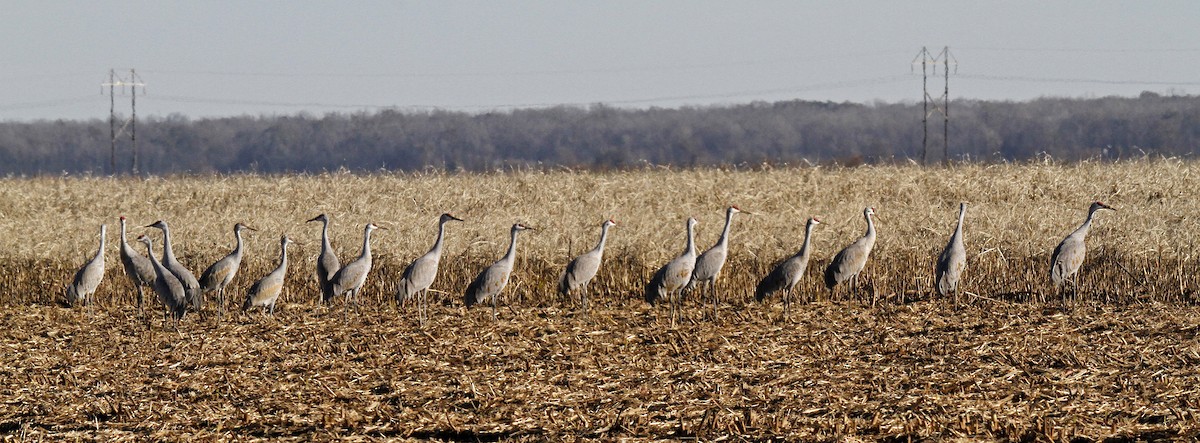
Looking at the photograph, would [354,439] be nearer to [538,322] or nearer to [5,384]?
[5,384]

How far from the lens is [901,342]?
1214 cm

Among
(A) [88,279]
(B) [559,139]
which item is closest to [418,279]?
(A) [88,279]

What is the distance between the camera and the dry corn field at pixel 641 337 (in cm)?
866

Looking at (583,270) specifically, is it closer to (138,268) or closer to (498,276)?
(498,276)

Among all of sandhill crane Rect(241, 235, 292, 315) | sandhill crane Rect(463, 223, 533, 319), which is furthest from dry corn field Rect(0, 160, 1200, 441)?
sandhill crane Rect(463, 223, 533, 319)

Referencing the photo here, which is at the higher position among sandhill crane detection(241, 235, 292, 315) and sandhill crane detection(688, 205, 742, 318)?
sandhill crane detection(688, 205, 742, 318)

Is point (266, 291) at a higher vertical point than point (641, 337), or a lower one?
higher

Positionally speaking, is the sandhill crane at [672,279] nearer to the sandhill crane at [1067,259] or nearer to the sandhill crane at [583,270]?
the sandhill crane at [583,270]

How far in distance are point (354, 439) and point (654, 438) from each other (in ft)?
5.71

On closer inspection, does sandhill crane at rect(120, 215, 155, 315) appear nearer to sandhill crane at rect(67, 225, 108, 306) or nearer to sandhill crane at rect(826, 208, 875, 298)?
sandhill crane at rect(67, 225, 108, 306)

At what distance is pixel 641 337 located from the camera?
12734 millimetres

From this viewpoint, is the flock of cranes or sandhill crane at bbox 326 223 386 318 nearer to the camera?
the flock of cranes

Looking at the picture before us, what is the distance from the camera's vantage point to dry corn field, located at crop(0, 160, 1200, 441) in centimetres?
866

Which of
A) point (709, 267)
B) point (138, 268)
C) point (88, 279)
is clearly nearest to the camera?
point (709, 267)
